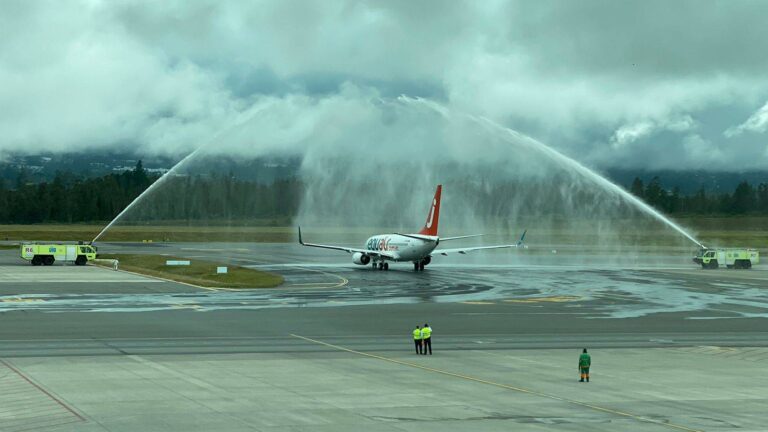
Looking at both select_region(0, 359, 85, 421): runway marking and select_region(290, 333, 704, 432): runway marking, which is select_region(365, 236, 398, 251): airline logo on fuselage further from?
select_region(0, 359, 85, 421): runway marking

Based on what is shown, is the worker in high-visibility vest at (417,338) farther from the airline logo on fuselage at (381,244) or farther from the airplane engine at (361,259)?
the airplane engine at (361,259)

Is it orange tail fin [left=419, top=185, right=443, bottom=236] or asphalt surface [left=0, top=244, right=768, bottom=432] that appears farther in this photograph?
orange tail fin [left=419, top=185, right=443, bottom=236]

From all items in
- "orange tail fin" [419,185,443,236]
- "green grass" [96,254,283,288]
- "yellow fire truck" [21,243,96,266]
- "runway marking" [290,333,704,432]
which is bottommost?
"runway marking" [290,333,704,432]

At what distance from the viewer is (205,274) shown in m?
94.2

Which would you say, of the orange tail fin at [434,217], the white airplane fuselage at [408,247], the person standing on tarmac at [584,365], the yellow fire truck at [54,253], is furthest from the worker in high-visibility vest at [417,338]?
the yellow fire truck at [54,253]

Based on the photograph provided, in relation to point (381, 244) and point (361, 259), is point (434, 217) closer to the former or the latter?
point (381, 244)

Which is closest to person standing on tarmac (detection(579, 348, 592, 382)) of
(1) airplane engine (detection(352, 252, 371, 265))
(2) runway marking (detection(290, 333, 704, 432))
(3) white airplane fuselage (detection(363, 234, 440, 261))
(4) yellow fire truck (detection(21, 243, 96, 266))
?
(2) runway marking (detection(290, 333, 704, 432))

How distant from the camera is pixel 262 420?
28.9 metres

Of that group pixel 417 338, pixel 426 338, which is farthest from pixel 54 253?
pixel 426 338

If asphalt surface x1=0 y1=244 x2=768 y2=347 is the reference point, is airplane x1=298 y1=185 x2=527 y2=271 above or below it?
above

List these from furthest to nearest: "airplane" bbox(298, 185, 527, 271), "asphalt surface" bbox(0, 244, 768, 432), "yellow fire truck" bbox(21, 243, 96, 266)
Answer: "yellow fire truck" bbox(21, 243, 96, 266) → "airplane" bbox(298, 185, 527, 271) → "asphalt surface" bbox(0, 244, 768, 432)

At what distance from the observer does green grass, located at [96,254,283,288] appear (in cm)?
8597

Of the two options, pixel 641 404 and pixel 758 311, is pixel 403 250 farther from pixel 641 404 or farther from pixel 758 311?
pixel 641 404

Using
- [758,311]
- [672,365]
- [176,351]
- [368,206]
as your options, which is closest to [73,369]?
[176,351]
